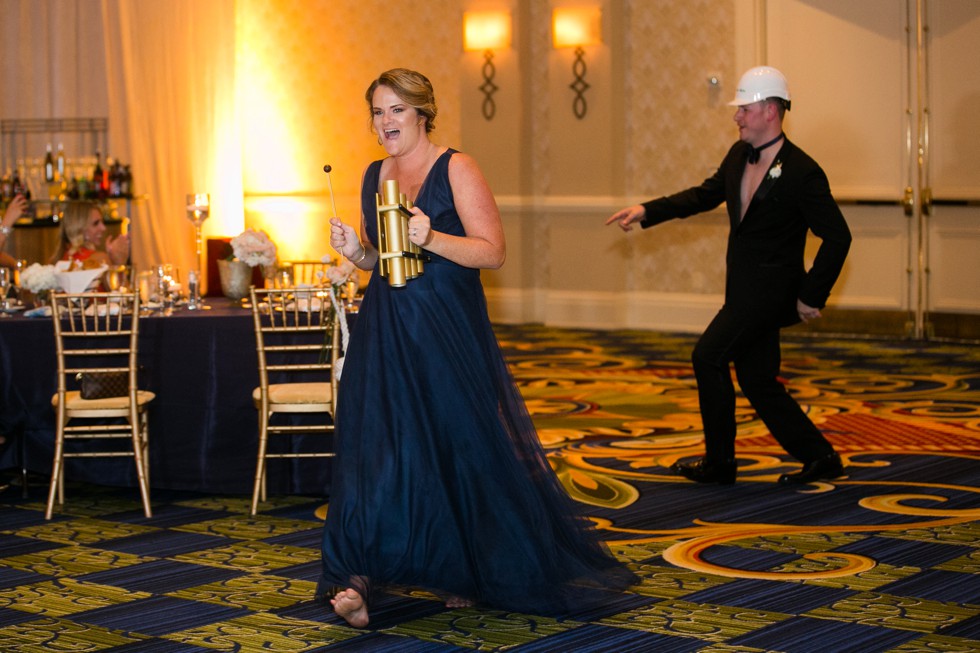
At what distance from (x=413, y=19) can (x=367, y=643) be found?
29.6 feet

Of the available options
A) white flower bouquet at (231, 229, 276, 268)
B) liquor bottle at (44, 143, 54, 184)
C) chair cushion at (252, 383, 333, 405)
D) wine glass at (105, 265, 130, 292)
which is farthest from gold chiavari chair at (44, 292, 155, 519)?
liquor bottle at (44, 143, 54, 184)

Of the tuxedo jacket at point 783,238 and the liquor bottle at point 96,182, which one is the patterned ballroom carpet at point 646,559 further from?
the liquor bottle at point 96,182

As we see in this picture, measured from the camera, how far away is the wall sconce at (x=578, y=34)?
427 inches

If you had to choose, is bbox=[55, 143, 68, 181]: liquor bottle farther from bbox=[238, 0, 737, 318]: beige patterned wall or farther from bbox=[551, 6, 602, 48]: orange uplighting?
bbox=[551, 6, 602, 48]: orange uplighting

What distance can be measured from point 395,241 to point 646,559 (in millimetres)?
1512

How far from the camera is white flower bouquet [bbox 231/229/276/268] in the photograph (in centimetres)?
621

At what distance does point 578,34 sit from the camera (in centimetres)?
1090

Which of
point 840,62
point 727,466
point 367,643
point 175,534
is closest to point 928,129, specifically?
Result: point 840,62

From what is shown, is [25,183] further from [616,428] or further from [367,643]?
[367,643]

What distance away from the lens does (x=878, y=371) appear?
28.2 ft

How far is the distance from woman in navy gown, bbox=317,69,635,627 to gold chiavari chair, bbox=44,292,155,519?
1.80 metres

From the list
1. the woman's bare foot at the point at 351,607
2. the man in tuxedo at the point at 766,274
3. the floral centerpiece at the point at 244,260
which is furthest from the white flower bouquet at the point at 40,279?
the woman's bare foot at the point at 351,607

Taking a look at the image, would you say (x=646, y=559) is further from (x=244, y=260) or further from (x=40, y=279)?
(x=40, y=279)

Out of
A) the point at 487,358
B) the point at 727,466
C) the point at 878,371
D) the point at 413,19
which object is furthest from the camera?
the point at 413,19
